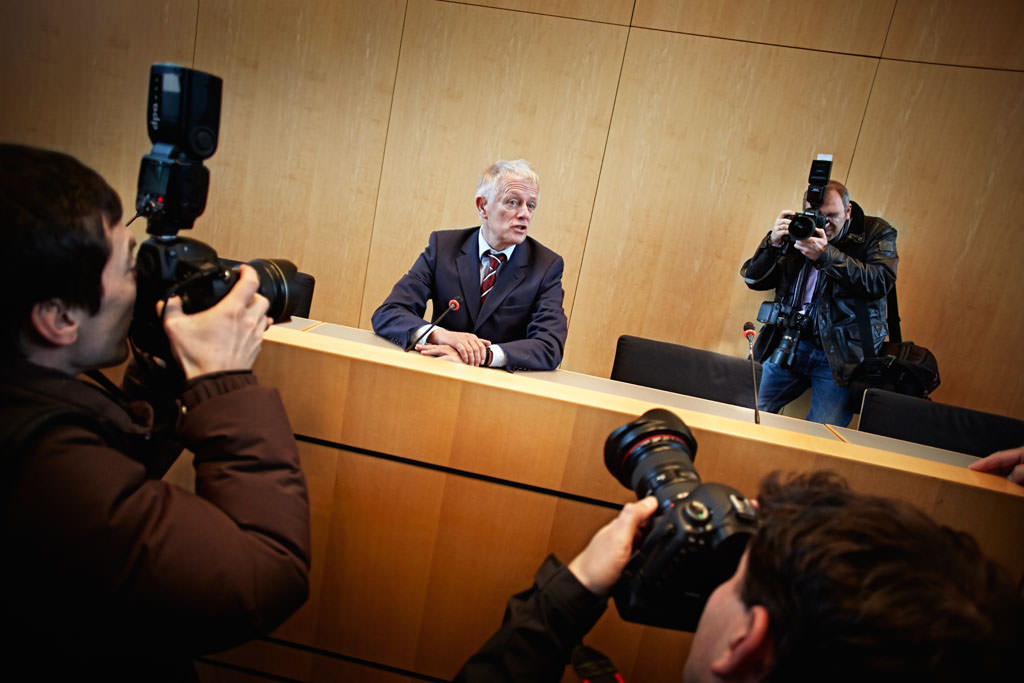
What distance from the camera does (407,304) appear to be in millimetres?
1958

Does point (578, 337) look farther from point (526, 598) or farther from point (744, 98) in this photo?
point (526, 598)

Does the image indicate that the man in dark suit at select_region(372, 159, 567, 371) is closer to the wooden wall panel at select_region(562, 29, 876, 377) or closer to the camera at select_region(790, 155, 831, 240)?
the camera at select_region(790, 155, 831, 240)

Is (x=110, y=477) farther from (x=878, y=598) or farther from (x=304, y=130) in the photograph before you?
(x=304, y=130)

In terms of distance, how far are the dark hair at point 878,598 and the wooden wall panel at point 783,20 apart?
129 inches

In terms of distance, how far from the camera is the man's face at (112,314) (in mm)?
710

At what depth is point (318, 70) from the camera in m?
3.41

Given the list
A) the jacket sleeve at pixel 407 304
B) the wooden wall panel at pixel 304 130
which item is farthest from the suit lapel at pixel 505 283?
the wooden wall panel at pixel 304 130

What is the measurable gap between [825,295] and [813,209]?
1.43 feet

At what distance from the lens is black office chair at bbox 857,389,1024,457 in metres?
1.62

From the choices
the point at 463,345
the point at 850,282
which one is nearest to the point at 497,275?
the point at 463,345

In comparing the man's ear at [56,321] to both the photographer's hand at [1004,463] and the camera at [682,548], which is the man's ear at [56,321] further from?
the photographer's hand at [1004,463]

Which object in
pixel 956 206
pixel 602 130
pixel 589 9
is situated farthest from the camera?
pixel 602 130

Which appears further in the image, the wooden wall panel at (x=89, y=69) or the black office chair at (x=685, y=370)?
the wooden wall panel at (x=89, y=69)

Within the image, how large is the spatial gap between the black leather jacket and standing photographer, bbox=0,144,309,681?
8.14 ft
